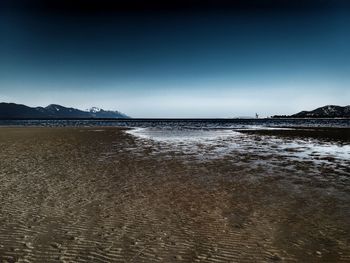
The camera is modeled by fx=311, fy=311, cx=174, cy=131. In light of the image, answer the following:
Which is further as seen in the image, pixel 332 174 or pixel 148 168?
pixel 148 168

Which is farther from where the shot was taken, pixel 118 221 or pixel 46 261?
pixel 118 221

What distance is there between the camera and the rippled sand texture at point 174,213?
611 cm

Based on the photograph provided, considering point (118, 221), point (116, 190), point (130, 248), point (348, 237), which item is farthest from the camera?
point (116, 190)

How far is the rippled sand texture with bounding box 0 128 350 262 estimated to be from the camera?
20.0 feet

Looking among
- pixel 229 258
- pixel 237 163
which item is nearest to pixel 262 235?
pixel 229 258

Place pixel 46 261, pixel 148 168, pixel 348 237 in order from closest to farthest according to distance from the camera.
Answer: pixel 46 261, pixel 348 237, pixel 148 168

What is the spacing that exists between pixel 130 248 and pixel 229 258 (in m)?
1.95

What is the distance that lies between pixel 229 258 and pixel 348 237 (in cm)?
304

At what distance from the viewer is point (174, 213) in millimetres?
8719

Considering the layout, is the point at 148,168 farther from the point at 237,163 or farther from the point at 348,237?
the point at 348,237

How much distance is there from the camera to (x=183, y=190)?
456 inches

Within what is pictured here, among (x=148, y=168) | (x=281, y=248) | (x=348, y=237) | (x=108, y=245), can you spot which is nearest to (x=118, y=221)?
(x=108, y=245)

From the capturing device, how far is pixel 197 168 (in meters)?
16.3

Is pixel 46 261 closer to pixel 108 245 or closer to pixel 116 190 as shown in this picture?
pixel 108 245
